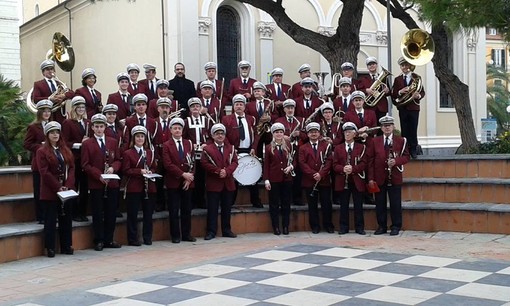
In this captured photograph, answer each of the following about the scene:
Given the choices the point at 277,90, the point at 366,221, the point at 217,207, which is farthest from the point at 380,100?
the point at 217,207

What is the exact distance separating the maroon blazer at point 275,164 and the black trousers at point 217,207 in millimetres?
695

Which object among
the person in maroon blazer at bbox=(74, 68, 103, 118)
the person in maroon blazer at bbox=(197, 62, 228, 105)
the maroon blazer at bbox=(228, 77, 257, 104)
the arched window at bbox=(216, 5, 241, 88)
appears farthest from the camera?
the arched window at bbox=(216, 5, 241, 88)

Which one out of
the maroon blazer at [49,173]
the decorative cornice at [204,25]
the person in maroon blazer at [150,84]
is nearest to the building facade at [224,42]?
the decorative cornice at [204,25]

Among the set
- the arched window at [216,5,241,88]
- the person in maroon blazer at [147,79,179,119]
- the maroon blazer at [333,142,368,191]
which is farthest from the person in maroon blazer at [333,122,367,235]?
the arched window at [216,5,241,88]

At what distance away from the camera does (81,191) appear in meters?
11.4

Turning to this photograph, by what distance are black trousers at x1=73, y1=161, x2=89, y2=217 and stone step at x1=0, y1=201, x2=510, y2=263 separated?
37 cm

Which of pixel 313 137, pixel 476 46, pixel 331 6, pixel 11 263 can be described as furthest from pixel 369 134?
pixel 476 46

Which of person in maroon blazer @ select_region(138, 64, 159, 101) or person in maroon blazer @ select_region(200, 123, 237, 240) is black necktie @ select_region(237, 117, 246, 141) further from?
person in maroon blazer @ select_region(138, 64, 159, 101)

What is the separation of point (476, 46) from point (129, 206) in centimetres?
1906

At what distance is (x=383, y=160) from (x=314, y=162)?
1.13m

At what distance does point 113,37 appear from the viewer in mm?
24156

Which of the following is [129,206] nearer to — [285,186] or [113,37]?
[285,186]

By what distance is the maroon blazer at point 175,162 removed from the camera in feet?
37.8

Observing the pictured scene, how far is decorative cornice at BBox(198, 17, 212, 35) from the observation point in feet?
68.9
